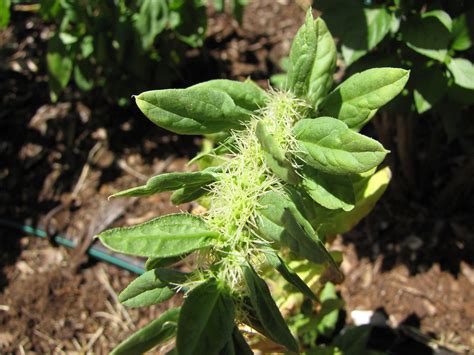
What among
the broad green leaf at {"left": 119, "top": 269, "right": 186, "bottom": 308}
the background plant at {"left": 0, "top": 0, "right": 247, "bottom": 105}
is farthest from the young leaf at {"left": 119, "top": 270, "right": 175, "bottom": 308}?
the background plant at {"left": 0, "top": 0, "right": 247, "bottom": 105}

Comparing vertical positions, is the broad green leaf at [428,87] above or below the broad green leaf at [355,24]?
below

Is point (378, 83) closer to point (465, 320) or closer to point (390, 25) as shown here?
point (390, 25)

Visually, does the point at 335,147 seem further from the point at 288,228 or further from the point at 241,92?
the point at 241,92

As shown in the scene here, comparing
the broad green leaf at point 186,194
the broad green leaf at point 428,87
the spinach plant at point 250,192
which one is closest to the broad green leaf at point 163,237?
the spinach plant at point 250,192

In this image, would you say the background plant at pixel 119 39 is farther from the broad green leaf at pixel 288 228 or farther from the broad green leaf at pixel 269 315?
the broad green leaf at pixel 269 315

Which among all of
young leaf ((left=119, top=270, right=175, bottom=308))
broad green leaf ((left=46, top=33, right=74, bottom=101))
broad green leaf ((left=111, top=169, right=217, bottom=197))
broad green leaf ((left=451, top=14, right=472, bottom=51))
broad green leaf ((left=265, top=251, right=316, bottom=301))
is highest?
broad green leaf ((left=451, top=14, right=472, bottom=51))

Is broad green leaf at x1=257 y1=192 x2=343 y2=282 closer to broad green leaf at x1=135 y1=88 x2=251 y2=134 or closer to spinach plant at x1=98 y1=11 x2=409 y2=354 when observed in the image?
spinach plant at x1=98 y1=11 x2=409 y2=354
